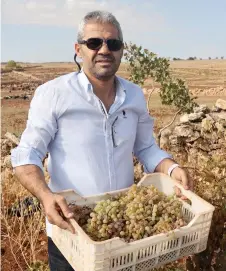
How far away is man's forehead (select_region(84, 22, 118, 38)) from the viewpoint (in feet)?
7.22

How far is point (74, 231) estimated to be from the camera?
1.72m

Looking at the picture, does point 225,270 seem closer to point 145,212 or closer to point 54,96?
point 145,212

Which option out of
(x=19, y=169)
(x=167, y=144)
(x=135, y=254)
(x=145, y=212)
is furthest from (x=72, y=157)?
(x=167, y=144)

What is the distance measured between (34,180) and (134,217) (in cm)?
56

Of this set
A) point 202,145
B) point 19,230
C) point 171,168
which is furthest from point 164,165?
point 202,145

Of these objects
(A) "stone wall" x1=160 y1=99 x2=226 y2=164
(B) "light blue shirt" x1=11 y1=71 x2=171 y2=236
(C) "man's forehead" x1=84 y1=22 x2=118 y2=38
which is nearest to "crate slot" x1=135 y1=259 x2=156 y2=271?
(B) "light blue shirt" x1=11 y1=71 x2=171 y2=236

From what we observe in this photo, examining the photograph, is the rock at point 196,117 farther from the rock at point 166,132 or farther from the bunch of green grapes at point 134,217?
the bunch of green grapes at point 134,217

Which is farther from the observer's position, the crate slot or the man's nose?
the man's nose

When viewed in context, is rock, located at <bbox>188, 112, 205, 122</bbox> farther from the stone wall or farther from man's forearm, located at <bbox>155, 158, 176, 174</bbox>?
man's forearm, located at <bbox>155, 158, 176, 174</bbox>

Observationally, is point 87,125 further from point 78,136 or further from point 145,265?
point 145,265

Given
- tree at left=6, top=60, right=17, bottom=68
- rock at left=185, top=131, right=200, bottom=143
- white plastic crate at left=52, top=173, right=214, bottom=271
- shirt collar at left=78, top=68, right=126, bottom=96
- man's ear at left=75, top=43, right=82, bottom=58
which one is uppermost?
man's ear at left=75, top=43, right=82, bottom=58

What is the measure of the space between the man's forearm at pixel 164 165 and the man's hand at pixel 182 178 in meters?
0.09

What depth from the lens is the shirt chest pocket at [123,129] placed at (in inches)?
91.0

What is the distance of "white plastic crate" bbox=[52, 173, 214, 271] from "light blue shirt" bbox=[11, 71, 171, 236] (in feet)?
0.76
